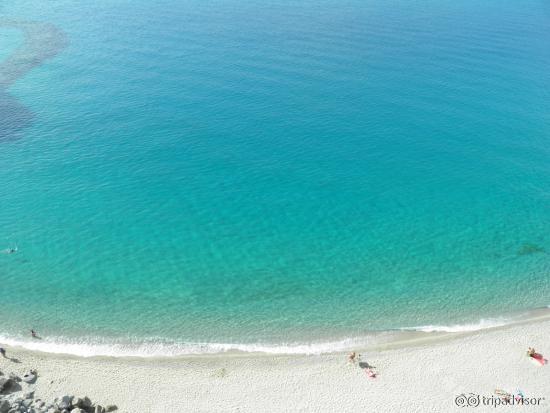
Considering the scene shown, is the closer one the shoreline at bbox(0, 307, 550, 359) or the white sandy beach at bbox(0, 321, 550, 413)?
the white sandy beach at bbox(0, 321, 550, 413)

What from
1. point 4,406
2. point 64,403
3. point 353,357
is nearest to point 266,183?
Answer: point 353,357

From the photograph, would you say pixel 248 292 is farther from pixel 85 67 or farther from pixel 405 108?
pixel 85 67

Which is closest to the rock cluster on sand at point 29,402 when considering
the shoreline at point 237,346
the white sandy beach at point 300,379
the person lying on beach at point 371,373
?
the white sandy beach at point 300,379

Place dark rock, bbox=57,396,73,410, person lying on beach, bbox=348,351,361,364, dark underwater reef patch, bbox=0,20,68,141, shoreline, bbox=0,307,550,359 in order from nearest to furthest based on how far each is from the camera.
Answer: dark rock, bbox=57,396,73,410 → person lying on beach, bbox=348,351,361,364 → shoreline, bbox=0,307,550,359 → dark underwater reef patch, bbox=0,20,68,141

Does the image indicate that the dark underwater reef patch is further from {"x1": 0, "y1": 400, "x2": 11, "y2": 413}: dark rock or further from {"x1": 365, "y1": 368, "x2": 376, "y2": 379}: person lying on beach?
{"x1": 365, "y1": 368, "x2": 376, "y2": 379}: person lying on beach

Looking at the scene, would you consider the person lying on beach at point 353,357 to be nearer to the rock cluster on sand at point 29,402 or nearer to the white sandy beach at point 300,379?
the white sandy beach at point 300,379

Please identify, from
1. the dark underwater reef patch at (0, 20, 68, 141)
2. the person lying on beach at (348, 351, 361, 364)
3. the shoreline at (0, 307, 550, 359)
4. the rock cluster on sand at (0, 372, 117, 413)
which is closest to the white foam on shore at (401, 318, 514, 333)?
the shoreline at (0, 307, 550, 359)
